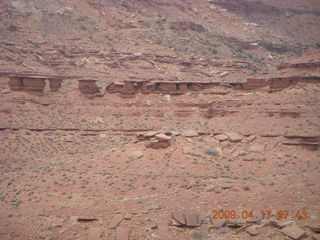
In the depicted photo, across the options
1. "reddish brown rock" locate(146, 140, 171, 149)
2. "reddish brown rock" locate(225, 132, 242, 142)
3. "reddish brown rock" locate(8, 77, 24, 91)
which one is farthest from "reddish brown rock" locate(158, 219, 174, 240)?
"reddish brown rock" locate(8, 77, 24, 91)

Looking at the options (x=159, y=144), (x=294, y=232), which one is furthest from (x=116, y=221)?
(x=159, y=144)

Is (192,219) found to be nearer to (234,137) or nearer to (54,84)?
(234,137)

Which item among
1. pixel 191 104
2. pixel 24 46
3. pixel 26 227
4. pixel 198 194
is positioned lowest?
pixel 26 227

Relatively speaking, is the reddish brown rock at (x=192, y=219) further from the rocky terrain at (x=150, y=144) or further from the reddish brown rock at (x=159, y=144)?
the reddish brown rock at (x=159, y=144)

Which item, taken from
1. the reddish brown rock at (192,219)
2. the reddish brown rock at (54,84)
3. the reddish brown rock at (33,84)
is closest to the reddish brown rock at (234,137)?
the reddish brown rock at (192,219)

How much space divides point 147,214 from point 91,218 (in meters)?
1.56

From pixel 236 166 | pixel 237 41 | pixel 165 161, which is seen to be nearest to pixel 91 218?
pixel 165 161

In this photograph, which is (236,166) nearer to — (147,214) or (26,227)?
(147,214)

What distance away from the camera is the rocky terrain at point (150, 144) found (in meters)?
8.37

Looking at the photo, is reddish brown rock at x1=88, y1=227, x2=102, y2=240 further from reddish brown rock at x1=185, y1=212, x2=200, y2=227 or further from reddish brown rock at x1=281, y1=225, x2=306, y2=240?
reddish brown rock at x1=281, y1=225, x2=306, y2=240

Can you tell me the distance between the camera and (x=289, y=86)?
19.4 meters
